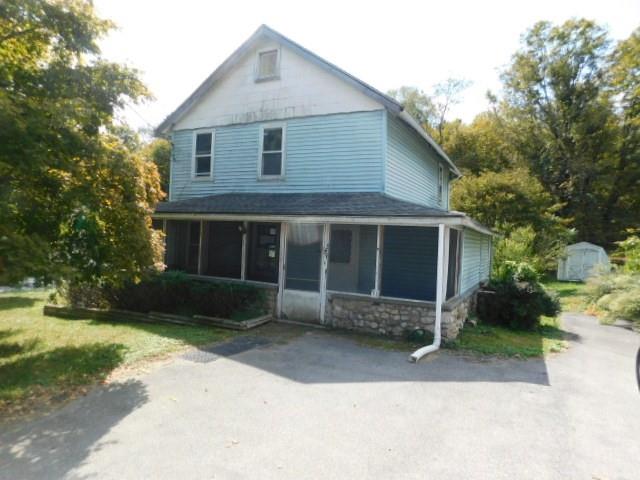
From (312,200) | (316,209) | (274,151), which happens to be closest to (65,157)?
(316,209)

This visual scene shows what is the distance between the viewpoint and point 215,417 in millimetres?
4656

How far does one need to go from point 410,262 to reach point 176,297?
21.0 feet

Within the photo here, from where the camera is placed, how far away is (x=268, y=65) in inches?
499

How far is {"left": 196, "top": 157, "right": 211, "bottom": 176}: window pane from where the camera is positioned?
1378 cm

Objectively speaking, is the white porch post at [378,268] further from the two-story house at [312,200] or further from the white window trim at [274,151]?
the white window trim at [274,151]

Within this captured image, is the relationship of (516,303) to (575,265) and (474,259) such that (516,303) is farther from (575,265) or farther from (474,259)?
(575,265)

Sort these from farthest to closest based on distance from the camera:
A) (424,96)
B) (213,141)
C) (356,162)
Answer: (424,96)
(213,141)
(356,162)

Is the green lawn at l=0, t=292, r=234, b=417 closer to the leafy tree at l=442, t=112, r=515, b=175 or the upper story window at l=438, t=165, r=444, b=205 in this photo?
the upper story window at l=438, t=165, r=444, b=205

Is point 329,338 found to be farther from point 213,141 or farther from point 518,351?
point 213,141

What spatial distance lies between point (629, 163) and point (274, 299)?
3337 cm

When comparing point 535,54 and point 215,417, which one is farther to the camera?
point 535,54

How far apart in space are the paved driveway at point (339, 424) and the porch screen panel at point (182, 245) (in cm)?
599

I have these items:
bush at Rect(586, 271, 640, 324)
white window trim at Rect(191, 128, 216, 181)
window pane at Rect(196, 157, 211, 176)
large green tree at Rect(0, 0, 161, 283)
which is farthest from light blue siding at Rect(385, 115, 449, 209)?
bush at Rect(586, 271, 640, 324)

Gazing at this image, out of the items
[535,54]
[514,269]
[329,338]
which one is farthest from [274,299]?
[535,54]
